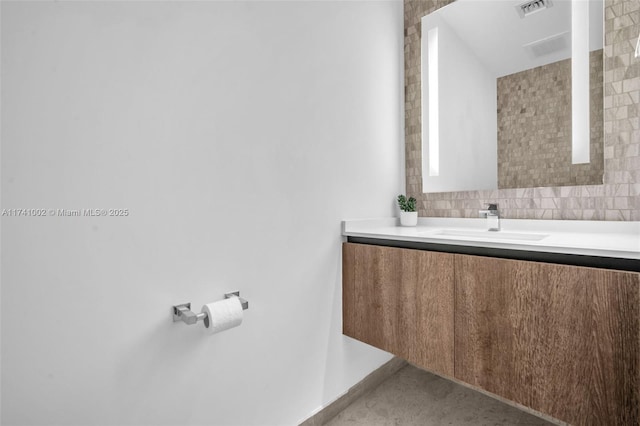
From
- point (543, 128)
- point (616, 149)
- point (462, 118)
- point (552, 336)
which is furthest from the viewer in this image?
point (462, 118)

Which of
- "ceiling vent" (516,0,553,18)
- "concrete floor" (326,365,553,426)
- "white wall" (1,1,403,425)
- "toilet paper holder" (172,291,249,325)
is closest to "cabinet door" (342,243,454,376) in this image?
"white wall" (1,1,403,425)

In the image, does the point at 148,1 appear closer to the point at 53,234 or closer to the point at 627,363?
the point at 53,234

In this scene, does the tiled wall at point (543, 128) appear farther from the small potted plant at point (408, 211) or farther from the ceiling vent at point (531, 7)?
the small potted plant at point (408, 211)

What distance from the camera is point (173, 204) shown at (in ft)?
3.43

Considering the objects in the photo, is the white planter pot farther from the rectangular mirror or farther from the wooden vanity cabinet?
the wooden vanity cabinet

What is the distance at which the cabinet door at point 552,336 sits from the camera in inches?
34.5

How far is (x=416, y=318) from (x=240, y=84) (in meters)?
1.14

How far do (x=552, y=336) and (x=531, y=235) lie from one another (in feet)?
1.69

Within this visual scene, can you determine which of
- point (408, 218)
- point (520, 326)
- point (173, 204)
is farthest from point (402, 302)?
point (173, 204)

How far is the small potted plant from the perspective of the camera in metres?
1.85

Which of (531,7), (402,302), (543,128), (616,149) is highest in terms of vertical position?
(531,7)

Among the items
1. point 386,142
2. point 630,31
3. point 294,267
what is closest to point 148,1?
point 294,267

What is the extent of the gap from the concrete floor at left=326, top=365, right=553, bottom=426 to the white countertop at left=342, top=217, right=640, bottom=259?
0.88m

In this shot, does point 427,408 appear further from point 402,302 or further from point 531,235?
point 531,235
